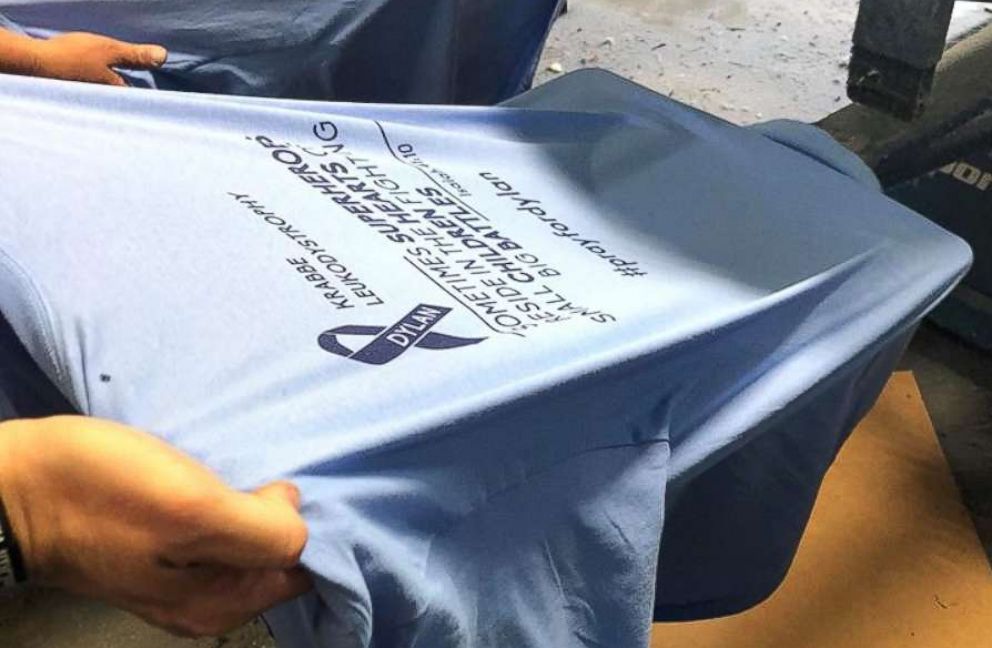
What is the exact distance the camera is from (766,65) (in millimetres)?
1805

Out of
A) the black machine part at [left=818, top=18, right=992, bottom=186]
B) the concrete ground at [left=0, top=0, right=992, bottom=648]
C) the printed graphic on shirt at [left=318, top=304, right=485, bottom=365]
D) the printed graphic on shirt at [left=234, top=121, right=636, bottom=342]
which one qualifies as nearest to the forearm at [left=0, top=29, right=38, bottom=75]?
the printed graphic on shirt at [left=234, top=121, right=636, bottom=342]

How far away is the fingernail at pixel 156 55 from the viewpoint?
877mm

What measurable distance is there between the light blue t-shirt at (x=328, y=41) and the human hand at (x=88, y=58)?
1 cm

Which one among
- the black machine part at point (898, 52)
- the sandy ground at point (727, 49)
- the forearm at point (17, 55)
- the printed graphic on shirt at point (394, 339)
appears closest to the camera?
the printed graphic on shirt at point (394, 339)

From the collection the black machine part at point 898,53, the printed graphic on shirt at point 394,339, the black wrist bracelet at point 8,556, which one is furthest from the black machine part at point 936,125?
the black wrist bracelet at point 8,556

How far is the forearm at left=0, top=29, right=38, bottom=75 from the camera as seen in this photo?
79cm

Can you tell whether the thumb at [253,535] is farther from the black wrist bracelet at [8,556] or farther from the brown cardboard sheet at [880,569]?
the brown cardboard sheet at [880,569]

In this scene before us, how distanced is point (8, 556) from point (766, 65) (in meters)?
1.60

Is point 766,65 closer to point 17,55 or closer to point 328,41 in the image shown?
point 328,41

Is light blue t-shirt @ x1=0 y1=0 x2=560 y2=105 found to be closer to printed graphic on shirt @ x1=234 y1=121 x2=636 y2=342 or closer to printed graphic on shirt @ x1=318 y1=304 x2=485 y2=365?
printed graphic on shirt @ x1=234 y1=121 x2=636 y2=342

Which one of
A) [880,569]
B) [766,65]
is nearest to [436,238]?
[880,569]

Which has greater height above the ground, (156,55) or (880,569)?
(156,55)

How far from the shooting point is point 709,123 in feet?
2.61

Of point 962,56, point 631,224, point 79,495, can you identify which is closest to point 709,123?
point 631,224
